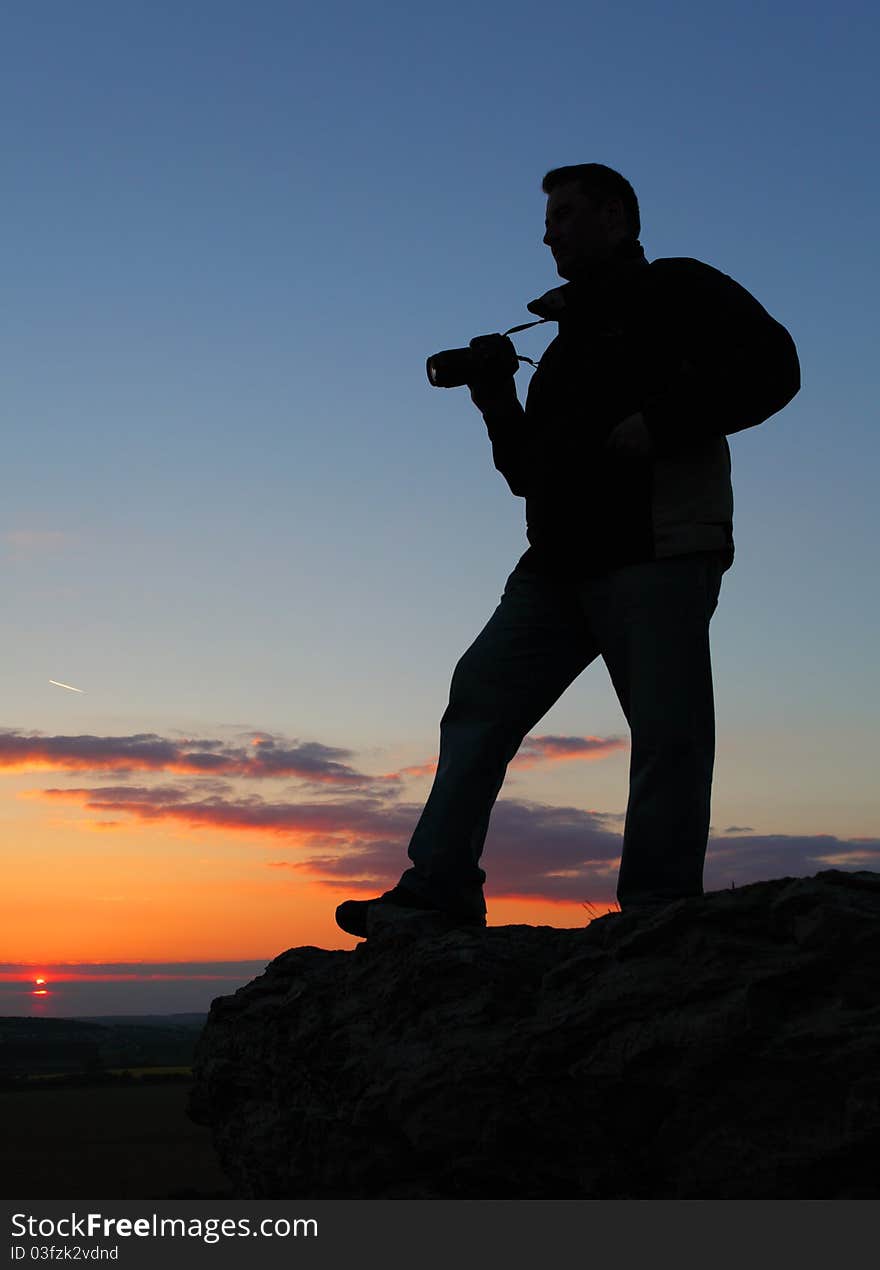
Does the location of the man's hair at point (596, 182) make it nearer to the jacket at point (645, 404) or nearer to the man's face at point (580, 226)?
the man's face at point (580, 226)

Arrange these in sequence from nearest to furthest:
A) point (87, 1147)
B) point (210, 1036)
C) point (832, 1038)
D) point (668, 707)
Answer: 1. point (832, 1038)
2. point (668, 707)
3. point (210, 1036)
4. point (87, 1147)

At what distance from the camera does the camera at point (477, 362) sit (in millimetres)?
4566

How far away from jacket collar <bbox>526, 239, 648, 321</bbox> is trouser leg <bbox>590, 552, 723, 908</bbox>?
3.61 ft

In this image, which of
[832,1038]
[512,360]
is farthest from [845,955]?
[512,360]

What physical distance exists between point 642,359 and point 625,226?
590 millimetres

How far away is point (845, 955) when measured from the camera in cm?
333

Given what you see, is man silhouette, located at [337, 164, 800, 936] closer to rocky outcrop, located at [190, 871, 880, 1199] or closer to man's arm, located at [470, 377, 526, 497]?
man's arm, located at [470, 377, 526, 497]

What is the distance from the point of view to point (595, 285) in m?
4.41

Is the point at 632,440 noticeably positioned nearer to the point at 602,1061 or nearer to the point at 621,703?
the point at 621,703

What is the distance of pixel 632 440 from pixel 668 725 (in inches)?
40.9

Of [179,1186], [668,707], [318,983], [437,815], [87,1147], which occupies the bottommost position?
[87,1147]

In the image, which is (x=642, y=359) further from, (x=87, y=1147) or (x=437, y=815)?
(x=87, y=1147)

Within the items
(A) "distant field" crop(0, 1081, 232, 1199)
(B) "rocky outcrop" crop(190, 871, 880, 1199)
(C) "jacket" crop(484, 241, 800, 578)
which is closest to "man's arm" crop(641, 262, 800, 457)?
(C) "jacket" crop(484, 241, 800, 578)

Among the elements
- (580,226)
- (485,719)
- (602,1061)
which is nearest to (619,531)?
(485,719)
